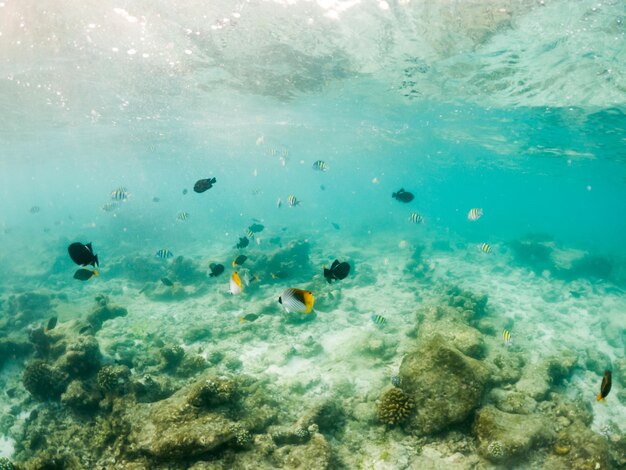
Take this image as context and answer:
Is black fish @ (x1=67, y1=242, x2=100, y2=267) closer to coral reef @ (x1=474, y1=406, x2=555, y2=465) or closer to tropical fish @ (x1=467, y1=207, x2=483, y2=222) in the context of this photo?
coral reef @ (x1=474, y1=406, x2=555, y2=465)

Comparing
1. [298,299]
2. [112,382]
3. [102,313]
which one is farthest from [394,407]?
[102,313]

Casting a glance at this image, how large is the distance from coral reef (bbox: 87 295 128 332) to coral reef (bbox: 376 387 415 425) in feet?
33.4

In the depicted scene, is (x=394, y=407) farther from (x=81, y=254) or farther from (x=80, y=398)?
(x=80, y=398)

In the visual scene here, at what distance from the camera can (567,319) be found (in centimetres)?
1547

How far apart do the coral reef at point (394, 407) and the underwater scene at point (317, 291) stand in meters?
0.04

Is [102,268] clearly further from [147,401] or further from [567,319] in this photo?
[567,319]

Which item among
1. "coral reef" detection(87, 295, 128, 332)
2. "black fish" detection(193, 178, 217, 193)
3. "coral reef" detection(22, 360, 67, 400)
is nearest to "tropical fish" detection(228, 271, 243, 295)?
"black fish" detection(193, 178, 217, 193)

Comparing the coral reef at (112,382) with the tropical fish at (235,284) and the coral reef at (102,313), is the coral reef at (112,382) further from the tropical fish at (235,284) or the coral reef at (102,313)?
the coral reef at (102,313)

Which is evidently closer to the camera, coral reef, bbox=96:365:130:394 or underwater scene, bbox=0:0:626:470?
underwater scene, bbox=0:0:626:470

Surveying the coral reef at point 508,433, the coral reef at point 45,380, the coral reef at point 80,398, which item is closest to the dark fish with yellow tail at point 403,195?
the coral reef at point 508,433

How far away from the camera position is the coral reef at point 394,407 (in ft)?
21.2

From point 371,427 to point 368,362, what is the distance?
318cm

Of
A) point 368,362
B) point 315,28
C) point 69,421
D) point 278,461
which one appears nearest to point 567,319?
point 368,362

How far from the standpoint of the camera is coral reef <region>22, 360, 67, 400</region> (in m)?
8.38
